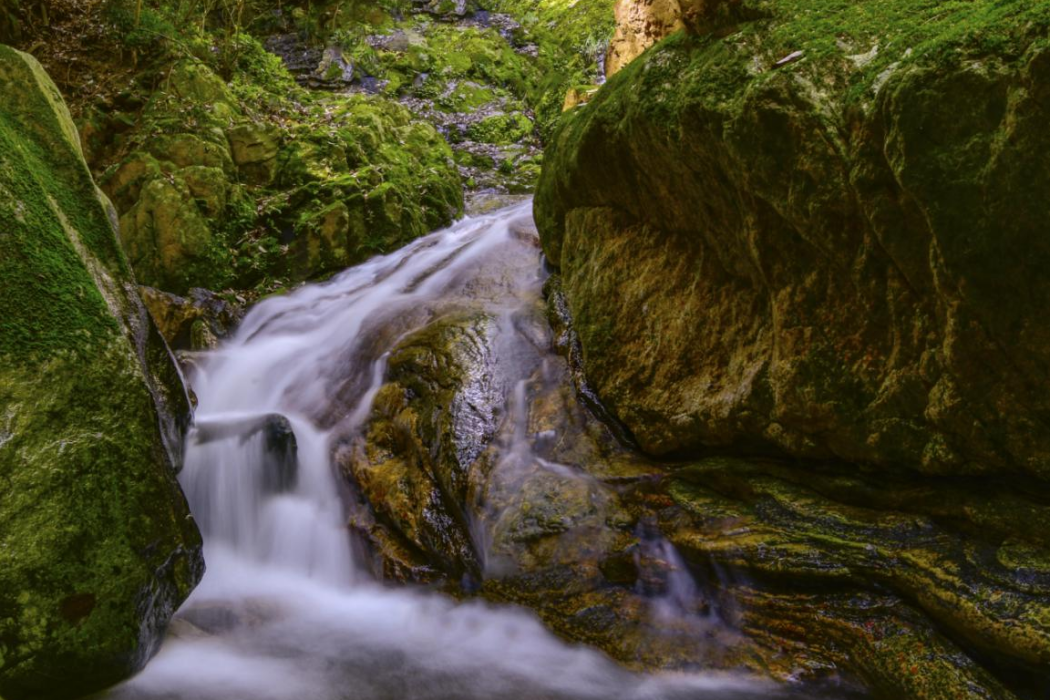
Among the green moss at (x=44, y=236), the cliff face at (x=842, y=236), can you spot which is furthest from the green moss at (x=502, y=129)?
the green moss at (x=44, y=236)

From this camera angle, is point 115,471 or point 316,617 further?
point 316,617

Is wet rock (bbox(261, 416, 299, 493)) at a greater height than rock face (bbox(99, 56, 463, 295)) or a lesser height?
lesser

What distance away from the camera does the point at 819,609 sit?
3.04 m

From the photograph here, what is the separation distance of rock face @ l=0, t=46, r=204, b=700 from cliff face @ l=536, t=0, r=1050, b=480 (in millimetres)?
3105

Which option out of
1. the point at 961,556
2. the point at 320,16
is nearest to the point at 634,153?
the point at 961,556

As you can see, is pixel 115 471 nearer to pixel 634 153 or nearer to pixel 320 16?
pixel 634 153

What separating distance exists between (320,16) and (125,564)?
21.9 meters

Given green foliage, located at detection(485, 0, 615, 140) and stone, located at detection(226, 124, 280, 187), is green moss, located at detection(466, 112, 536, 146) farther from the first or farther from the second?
stone, located at detection(226, 124, 280, 187)

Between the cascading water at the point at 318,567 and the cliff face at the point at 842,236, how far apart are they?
128 centimetres

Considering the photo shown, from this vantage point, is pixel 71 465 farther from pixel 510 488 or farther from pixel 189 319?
pixel 189 319

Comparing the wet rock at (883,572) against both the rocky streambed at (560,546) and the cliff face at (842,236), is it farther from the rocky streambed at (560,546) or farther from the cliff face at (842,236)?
the cliff face at (842,236)

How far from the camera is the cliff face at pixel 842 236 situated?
2238 millimetres

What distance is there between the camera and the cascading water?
3.22 meters

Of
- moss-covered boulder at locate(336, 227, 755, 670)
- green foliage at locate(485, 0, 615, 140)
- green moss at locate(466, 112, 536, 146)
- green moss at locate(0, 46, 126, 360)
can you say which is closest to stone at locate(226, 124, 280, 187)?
moss-covered boulder at locate(336, 227, 755, 670)
